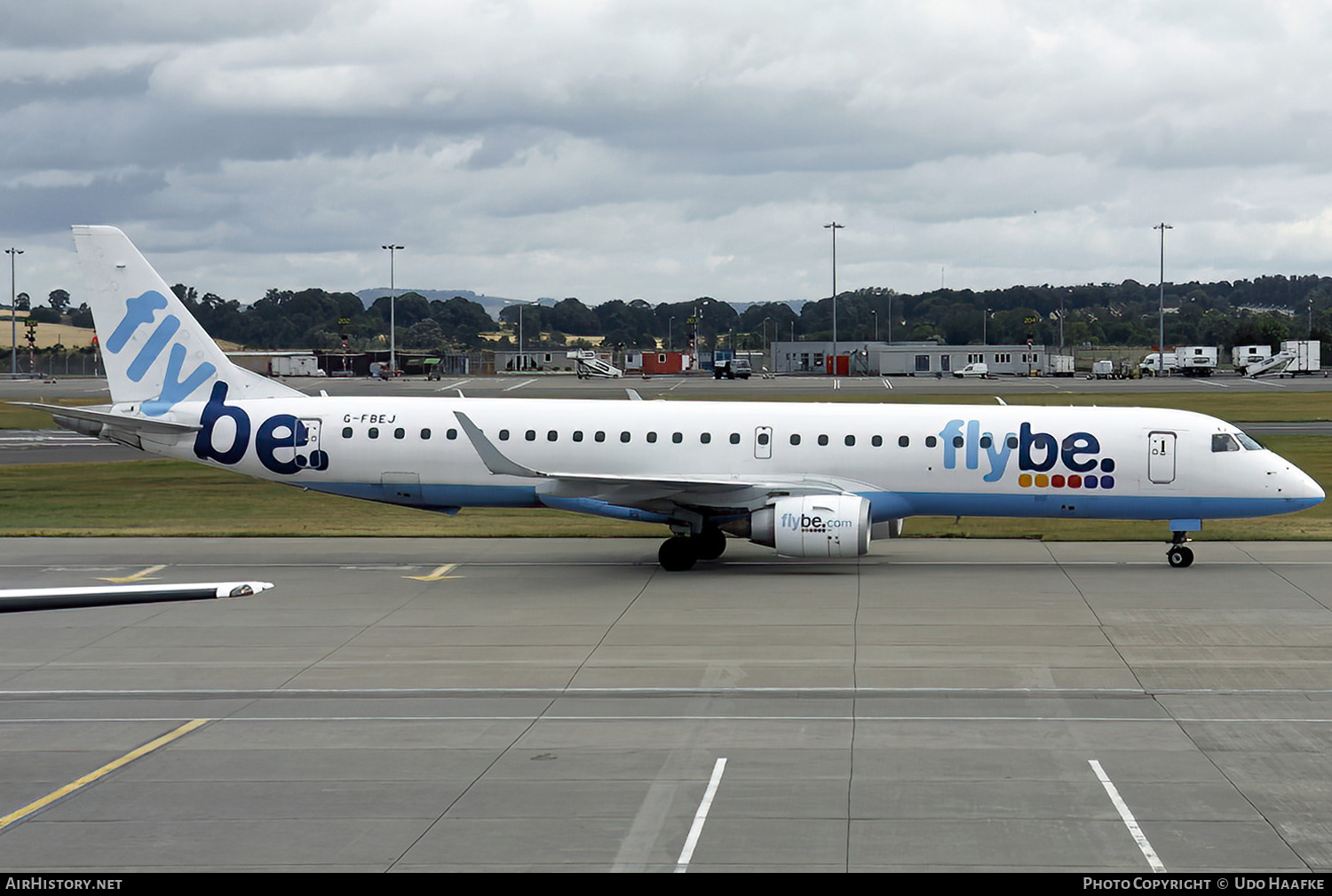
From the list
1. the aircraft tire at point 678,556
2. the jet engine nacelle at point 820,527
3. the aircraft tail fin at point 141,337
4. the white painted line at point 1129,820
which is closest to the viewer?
the white painted line at point 1129,820

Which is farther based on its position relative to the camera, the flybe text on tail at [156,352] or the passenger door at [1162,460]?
the flybe text on tail at [156,352]

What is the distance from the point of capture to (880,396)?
8656cm

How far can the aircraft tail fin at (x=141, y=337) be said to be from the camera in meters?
30.6

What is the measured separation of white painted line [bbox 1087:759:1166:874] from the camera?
37.2 feet

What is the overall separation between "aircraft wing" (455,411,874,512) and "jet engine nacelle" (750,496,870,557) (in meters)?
1.31

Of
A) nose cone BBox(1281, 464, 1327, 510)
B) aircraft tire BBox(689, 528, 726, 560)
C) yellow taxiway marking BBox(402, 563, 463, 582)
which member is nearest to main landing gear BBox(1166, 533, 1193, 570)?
nose cone BBox(1281, 464, 1327, 510)

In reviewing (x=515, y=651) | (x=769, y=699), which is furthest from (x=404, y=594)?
(x=769, y=699)

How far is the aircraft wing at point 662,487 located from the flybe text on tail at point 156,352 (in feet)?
23.5

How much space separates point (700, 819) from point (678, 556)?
15.4m

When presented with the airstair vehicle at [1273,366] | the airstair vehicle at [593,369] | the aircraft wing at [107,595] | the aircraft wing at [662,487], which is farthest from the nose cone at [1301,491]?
the airstair vehicle at [1273,366]

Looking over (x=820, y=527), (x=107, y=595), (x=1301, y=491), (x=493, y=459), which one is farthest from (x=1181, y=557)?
(x=107, y=595)

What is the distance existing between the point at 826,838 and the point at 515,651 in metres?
9.49

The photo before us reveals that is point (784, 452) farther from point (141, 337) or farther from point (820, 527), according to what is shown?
point (141, 337)

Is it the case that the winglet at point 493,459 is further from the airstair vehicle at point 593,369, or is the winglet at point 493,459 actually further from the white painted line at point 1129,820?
the airstair vehicle at point 593,369
